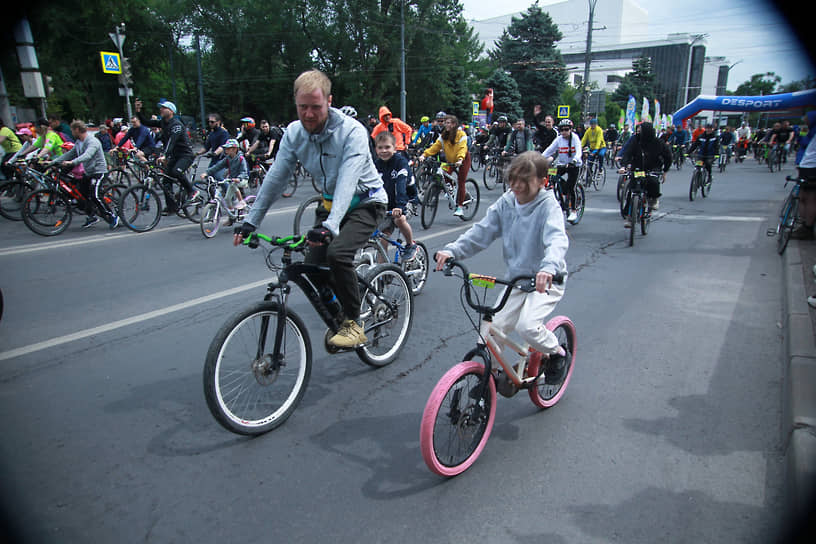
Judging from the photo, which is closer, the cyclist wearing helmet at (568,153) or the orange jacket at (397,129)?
the cyclist wearing helmet at (568,153)

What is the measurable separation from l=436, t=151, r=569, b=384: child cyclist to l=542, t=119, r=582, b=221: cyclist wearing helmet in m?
7.37

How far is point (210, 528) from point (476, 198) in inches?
371

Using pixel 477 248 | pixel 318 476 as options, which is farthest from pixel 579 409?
pixel 318 476

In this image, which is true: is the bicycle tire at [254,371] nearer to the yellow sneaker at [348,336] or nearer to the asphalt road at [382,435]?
the asphalt road at [382,435]

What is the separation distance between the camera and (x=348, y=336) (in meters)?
3.67

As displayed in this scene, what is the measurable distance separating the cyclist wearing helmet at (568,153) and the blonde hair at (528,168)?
7.41 meters

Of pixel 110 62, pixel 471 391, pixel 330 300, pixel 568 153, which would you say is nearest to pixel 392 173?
pixel 330 300

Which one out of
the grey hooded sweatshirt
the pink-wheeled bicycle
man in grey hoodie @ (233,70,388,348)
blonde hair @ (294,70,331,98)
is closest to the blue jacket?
man in grey hoodie @ (233,70,388,348)

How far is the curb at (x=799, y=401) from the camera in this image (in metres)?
2.51

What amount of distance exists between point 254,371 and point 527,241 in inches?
70.5

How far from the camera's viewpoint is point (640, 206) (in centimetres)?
895

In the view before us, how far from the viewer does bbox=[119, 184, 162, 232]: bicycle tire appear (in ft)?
30.6

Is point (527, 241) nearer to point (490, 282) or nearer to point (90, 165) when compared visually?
point (490, 282)

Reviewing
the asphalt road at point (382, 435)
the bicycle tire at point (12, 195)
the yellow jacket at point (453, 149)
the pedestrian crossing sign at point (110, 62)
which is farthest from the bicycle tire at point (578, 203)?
the pedestrian crossing sign at point (110, 62)
